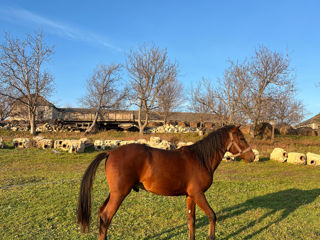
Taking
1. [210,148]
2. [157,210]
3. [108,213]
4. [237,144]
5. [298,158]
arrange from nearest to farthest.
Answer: [108,213]
[210,148]
[237,144]
[157,210]
[298,158]

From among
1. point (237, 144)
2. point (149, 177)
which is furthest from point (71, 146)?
point (237, 144)

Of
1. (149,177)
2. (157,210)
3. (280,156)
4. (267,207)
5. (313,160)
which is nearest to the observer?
(149,177)

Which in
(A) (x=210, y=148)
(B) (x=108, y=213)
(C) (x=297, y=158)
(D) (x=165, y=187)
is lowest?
(C) (x=297, y=158)

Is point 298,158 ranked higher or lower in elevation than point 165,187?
lower

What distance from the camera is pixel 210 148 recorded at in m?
4.51

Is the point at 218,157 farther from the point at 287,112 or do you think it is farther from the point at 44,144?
the point at 287,112

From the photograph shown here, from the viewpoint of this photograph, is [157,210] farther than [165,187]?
Yes

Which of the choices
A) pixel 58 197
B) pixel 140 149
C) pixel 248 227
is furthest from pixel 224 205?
pixel 58 197

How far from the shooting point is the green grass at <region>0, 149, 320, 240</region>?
15.5 feet

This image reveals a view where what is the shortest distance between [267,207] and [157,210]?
2968 millimetres

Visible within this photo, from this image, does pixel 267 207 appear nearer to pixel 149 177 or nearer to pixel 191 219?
pixel 191 219

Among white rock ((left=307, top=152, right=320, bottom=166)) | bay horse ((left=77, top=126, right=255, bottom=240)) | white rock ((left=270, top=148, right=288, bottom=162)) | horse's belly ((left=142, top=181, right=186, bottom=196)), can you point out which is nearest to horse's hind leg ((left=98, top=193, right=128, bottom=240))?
bay horse ((left=77, top=126, right=255, bottom=240))

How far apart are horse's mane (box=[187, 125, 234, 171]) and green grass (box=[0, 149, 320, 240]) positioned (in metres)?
1.48

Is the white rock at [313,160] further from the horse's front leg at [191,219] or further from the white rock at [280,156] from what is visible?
the horse's front leg at [191,219]
